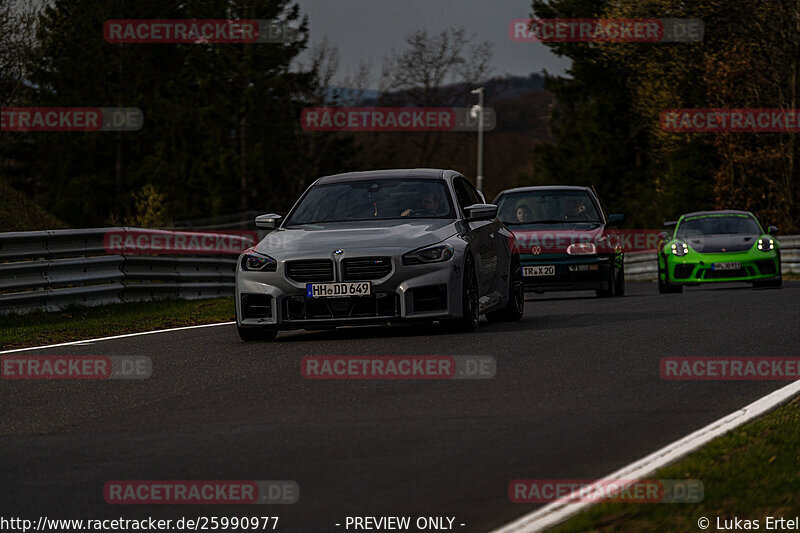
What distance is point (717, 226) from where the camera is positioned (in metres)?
23.2

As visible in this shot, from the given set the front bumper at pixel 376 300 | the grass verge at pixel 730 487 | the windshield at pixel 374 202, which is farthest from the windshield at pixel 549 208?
the grass verge at pixel 730 487

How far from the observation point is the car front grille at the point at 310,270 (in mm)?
11648

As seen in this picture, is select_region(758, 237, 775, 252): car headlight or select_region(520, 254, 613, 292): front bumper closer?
select_region(520, 254, 613, 292): front bumper

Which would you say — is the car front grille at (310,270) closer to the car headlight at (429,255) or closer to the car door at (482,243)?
the car headlight at (429,255)

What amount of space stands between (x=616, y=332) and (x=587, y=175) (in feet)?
166

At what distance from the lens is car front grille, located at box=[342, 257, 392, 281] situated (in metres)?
11.6

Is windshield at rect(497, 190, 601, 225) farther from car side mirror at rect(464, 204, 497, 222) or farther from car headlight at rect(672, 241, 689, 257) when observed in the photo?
A: car side mirror at rect(464, 204, 497, 222)

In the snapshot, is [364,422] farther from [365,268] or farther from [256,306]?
[256,306]

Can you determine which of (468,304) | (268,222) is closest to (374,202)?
(268,222)

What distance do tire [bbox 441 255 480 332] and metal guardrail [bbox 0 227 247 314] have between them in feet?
19.0

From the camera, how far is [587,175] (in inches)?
2438

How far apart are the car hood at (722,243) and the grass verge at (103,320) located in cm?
806

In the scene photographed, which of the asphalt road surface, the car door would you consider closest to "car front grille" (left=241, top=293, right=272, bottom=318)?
the asphalt road surface

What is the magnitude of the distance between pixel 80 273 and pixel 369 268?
6.48 m
